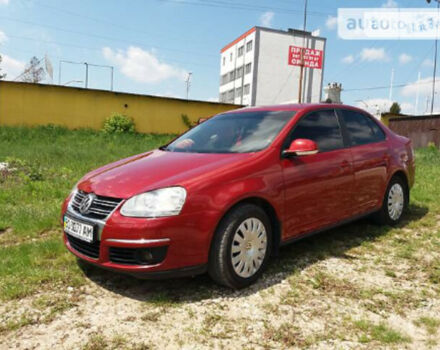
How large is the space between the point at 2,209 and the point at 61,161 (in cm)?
464

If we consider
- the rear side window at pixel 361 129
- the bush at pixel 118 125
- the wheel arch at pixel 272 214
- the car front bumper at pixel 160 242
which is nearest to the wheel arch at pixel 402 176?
the rear side window at pixel 361 129

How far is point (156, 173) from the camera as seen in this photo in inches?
117

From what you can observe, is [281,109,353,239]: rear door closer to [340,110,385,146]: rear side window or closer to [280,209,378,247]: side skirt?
[280,209,378,247]: side skirt

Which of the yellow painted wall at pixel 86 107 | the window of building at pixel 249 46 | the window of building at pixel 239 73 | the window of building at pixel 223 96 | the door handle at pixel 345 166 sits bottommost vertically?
the door handle at pixel 345 166

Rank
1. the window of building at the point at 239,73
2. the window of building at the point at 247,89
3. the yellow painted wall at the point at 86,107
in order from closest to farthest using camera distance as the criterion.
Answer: the yellow painted wall at the point at 86,107
the window of building at the point at 247,89
the window of building at the point at 239,73

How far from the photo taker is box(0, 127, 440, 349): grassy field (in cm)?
240

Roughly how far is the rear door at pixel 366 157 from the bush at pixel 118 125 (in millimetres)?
14860

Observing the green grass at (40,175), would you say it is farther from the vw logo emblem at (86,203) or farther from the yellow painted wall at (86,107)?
the vw logo emblem at (86,203)

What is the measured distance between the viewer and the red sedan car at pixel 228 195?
2680 millimetres

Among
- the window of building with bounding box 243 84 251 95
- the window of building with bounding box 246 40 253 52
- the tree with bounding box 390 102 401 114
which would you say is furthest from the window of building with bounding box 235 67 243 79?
the tree with bounding box 390 102 401 114

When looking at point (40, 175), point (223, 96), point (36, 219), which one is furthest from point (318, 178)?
point (223, 96)

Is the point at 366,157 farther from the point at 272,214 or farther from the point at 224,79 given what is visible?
the point at 224,79

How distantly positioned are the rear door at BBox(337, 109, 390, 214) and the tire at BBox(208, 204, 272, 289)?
4.76 ft

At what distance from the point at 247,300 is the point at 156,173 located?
1198 millimetres
